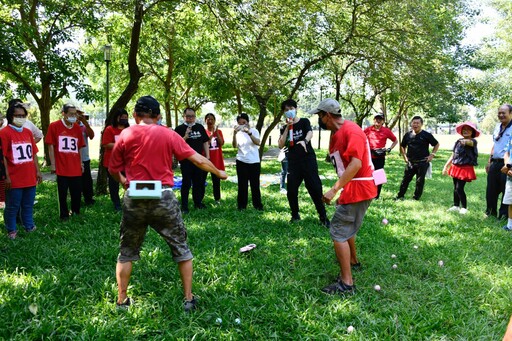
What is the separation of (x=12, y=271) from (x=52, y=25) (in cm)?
944

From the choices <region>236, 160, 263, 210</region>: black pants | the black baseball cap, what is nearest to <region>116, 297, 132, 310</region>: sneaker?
the black baseball cap

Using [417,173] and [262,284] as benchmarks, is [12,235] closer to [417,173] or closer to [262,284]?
[262,284]

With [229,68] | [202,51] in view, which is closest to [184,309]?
[229,68]

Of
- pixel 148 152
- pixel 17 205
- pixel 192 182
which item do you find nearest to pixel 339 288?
pixel 148 152

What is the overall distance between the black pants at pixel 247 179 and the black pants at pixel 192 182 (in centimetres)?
71

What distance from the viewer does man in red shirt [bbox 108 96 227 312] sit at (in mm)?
2941

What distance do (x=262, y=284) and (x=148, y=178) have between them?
1.49 m

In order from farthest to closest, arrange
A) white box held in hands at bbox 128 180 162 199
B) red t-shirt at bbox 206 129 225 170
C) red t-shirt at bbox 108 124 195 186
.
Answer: red t-shirt at bbox 206 129 225 170 < red t-shirt at bbox 108 124 195 186 < white box held in hands at bbox 128 180 162 199

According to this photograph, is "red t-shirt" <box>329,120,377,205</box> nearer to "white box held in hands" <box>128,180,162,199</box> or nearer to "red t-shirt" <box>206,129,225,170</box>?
"white box held in hands" <box>128,180,162,199</box>

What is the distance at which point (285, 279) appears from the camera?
3.77 meters

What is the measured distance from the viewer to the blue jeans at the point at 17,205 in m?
4.89

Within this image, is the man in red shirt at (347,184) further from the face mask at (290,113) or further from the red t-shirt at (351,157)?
the face mask at (290,113)

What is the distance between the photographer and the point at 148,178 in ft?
9.67

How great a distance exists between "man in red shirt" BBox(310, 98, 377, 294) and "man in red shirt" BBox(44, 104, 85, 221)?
3.98 metres
